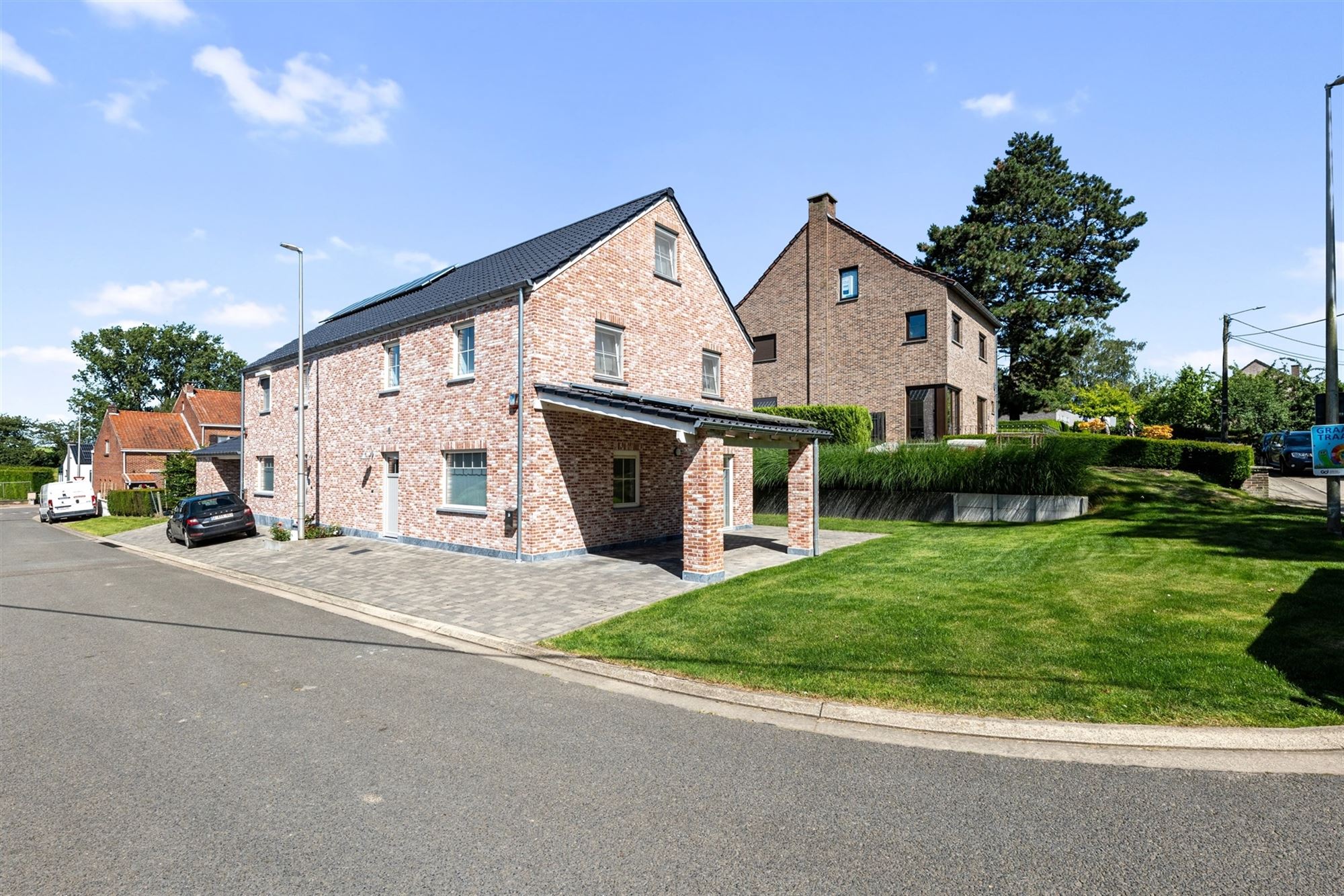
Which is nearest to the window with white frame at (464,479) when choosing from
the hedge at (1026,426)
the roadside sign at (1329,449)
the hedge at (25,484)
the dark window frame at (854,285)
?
the roadside sign at (1329,449)

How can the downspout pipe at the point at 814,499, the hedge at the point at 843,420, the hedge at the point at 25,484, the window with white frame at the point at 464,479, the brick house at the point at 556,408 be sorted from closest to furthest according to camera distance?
the downspout pipe at the point at 814,499, the brick house at the point at 556,408, the window with white frame at the point at 464,479, the hedge at the point at 843,420, the hedge at the point at 25,484

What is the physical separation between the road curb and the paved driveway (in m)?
2.40

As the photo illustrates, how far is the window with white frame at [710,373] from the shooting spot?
18609mm

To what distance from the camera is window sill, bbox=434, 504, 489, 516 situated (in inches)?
573

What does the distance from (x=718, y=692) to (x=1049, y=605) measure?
16.5ft

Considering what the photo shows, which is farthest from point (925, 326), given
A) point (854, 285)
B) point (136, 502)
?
point (136, 502)

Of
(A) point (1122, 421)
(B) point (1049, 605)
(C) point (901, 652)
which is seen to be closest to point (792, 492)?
(B) point (1049, 605)

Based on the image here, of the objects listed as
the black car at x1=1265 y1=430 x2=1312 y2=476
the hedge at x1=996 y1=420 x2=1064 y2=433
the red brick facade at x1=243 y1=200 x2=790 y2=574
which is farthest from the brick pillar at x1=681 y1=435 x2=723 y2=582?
the black car at x1=1265 y1=430 x2=1312 y2=476

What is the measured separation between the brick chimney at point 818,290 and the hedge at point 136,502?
32.2m

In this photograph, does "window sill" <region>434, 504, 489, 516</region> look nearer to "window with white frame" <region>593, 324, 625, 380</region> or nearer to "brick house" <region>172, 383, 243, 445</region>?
"window with white frame" <region>593, 324, 625, 380</region>

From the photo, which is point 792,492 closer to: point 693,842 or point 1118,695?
point 1118,695

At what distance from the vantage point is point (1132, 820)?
370 cm

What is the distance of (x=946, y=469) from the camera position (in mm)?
18359

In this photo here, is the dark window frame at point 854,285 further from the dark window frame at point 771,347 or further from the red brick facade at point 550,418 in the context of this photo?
the red brick facade at point 550,418
